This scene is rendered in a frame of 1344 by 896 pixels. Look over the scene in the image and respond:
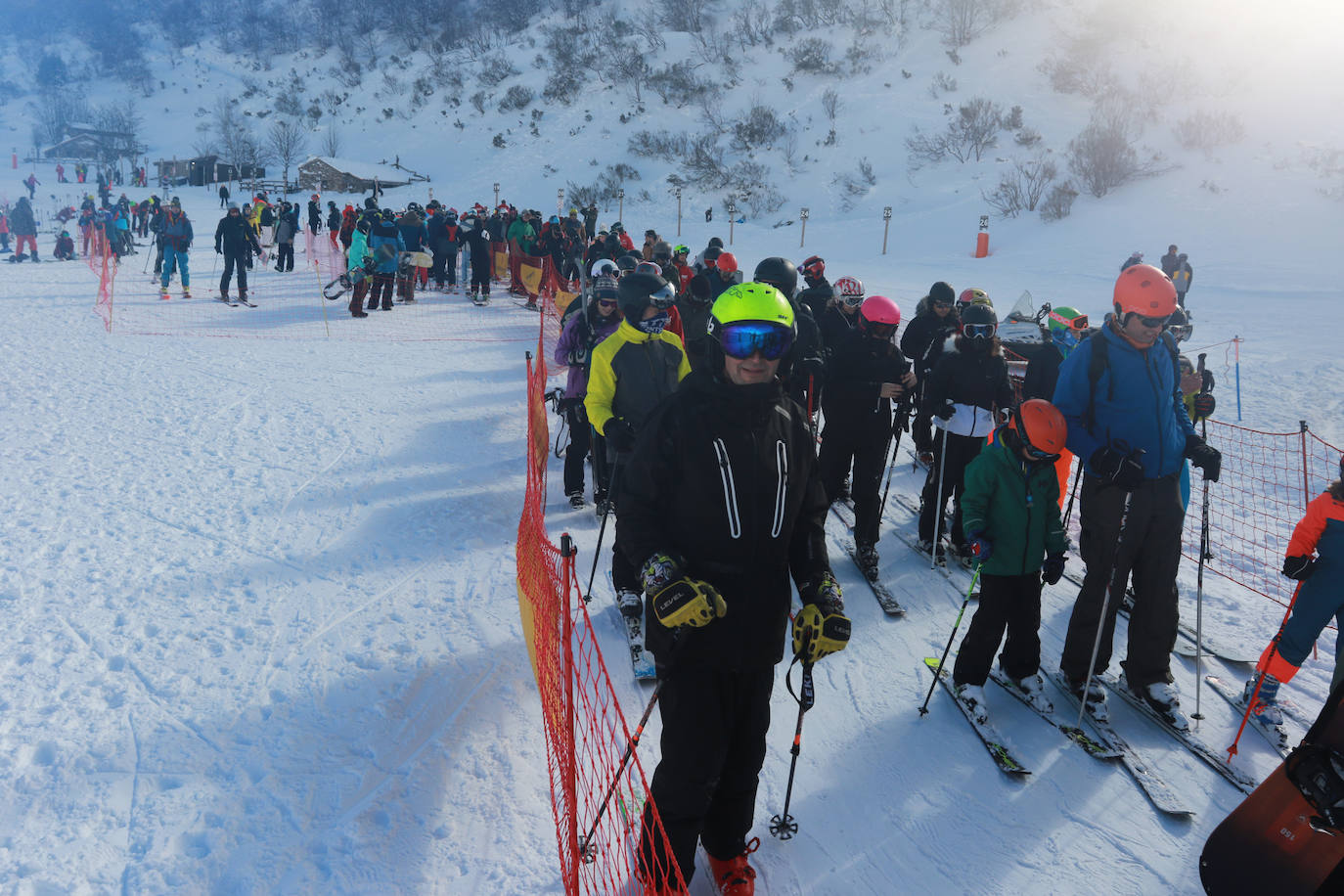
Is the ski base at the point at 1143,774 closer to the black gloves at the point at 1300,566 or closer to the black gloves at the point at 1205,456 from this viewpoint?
the black gloves at the point at 1300,566

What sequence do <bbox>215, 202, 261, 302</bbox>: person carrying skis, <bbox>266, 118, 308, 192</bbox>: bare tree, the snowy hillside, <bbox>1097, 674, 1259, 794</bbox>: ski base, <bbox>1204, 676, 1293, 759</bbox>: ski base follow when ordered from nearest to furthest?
the snowy hillside < <bbox>1097, 674, 1259, 794</bbox>: ski base < <bbox>1204, 676, 1293, 759</bbox>: ski base < <bbox>215, 202, 261, 302</bbox>: person carrying skis < <bbox>266, 118, 308, 192</bbox>: bare tree

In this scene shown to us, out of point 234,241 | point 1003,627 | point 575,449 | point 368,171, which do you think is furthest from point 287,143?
point 1003,627

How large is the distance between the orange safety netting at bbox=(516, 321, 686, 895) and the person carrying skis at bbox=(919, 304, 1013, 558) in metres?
2.87

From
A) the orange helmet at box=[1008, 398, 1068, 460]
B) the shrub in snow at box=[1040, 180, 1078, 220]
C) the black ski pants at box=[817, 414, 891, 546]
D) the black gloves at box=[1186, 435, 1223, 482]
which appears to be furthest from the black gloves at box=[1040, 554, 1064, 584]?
the shrub in snow at box=[1040, 180, 1078, 220]

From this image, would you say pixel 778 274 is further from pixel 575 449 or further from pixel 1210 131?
pixel 1210 131

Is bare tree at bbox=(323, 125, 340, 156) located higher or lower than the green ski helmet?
higher

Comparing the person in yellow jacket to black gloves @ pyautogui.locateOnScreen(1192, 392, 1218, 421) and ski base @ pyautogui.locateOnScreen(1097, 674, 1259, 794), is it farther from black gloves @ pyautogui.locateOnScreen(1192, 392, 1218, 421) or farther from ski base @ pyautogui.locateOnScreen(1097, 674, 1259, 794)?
black gloves @ pyautogui.locateOnScreen(1192, 392, 1218, 421)

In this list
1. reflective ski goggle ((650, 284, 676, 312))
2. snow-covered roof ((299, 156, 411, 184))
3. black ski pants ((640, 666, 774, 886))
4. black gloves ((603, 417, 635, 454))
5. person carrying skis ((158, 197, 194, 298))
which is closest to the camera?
black ski pants ((640, 666, 774, 886))

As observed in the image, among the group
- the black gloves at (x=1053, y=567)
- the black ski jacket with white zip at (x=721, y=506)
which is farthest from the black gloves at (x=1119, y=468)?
the black ski jacket with white zip at (x=721, y=506)

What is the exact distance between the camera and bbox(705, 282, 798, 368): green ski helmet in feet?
8.08

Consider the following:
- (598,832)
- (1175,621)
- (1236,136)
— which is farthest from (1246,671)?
(1236,136)

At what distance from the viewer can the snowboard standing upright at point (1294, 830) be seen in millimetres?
2359

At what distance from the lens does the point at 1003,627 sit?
412 cm

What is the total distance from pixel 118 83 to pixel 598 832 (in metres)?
108
